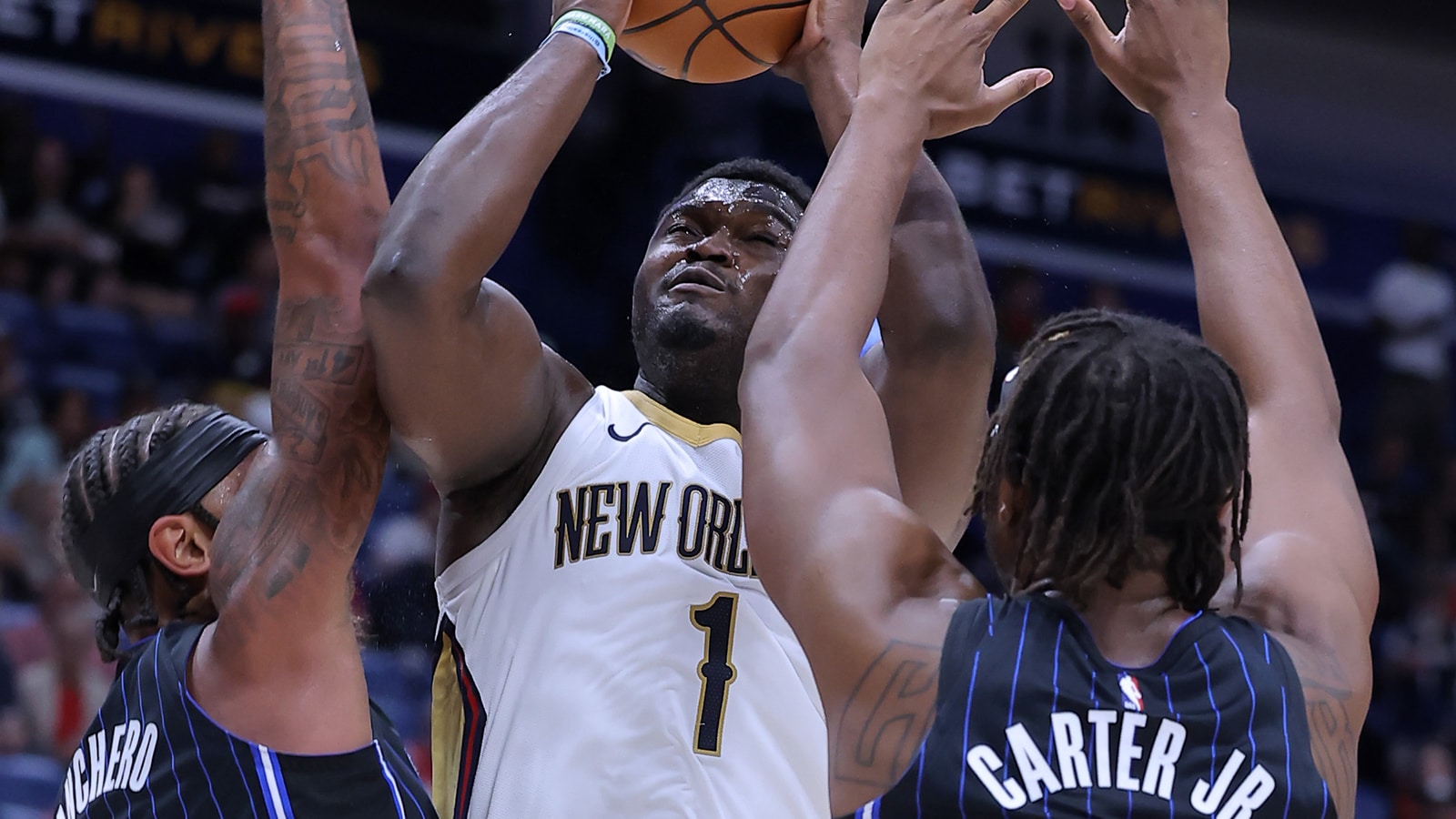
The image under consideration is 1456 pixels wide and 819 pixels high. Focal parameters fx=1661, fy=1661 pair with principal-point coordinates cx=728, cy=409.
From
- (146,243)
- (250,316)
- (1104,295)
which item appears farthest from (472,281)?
(1104,295)

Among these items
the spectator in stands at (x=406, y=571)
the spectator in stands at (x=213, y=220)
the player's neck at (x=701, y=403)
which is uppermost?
the spectator in stands at (x=213, y=220)

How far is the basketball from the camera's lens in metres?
3.12

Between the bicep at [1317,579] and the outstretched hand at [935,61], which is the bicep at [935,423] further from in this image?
the bicep at [1317,579]

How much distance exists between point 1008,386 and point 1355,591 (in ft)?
2.00

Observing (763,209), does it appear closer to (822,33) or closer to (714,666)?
(822,33)

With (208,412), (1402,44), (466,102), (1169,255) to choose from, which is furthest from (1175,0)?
(1402,44)

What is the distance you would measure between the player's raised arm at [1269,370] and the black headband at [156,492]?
1.70 m

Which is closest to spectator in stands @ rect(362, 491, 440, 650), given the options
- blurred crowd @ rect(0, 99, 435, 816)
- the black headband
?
blurred crowd @ rect(0, 99, 435, 816)

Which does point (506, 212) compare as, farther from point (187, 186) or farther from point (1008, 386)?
point (187, 186)

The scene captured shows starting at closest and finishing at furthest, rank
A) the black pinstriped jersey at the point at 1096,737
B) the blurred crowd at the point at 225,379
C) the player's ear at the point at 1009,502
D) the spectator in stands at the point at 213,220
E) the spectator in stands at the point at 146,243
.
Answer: the black pinstriped jersey at the point at 1096,737 → the player's ear at the point at 1009,502 → the blurred crowd at the point at 225,379 → the spectator in stands at the point at 146,243 → the spectator in stands at the point at 213,220

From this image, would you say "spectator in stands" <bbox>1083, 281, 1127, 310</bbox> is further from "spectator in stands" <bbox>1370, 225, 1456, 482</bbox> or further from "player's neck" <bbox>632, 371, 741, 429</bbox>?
"player's neck" <bbox>632, 371, 741, 429</bbox>

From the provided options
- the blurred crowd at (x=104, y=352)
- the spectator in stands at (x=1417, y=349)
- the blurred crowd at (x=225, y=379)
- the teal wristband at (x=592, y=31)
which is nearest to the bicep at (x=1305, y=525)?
the teal wristband at (x=592, y=31)

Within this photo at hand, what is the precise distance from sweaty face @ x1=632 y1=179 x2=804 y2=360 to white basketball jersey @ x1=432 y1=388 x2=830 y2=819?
0.78 feet

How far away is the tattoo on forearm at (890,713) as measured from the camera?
81.6 inches
